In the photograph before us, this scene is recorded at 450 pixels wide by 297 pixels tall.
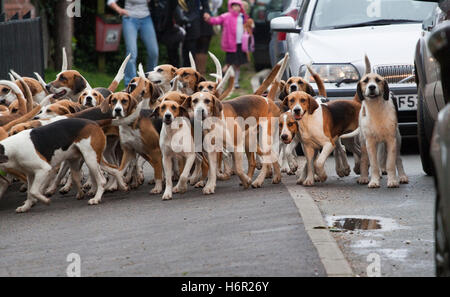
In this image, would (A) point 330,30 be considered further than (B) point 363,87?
Yes

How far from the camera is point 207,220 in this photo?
9125 millimetres

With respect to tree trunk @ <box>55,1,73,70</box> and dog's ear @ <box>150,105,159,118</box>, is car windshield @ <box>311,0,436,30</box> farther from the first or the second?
tree trunk @ <box>55,1,73,70</box>

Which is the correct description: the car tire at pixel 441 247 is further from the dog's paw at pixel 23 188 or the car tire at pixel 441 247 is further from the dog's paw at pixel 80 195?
the dog's paw at pixel 23 188

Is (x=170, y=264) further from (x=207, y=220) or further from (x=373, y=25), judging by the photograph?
(x=373, y=25)

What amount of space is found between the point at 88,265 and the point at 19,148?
10.2ft

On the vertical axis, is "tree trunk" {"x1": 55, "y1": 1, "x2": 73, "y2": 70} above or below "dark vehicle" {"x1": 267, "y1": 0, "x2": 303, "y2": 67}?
below

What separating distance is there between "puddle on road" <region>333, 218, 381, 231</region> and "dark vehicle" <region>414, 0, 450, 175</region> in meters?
1.42

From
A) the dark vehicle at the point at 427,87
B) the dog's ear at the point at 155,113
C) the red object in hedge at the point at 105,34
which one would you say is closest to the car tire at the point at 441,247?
the dark vehicle at the point at 427,87

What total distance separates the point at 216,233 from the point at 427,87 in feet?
8.98

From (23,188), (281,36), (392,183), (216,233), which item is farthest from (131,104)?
(281,36)

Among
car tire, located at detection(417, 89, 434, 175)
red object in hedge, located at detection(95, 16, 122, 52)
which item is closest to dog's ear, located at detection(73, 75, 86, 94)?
car tire, located at detection(417, 89, 434, 175)

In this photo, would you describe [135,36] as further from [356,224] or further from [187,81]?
[356,224]

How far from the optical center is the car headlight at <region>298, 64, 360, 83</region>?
42.4 ft

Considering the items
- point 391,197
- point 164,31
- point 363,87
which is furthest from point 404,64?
point 164,31
